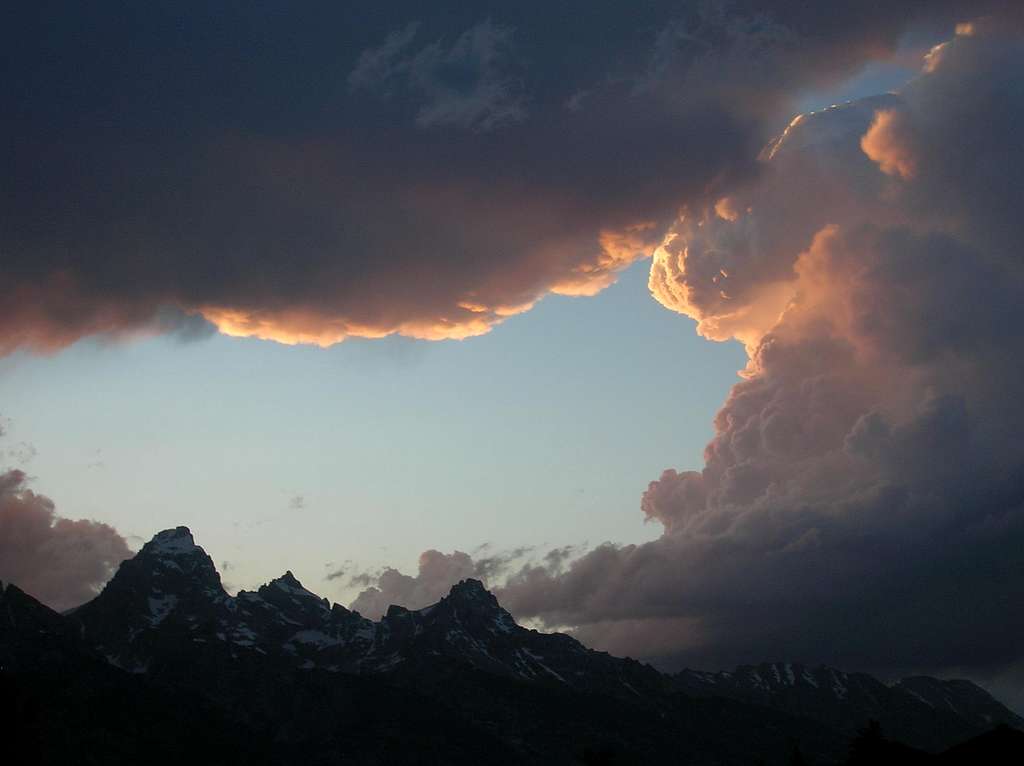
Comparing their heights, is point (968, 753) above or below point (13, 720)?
above

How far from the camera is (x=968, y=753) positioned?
192 m

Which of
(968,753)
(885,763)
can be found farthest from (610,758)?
(968,753)

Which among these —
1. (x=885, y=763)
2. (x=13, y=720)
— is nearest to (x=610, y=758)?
(x=885, y=763)

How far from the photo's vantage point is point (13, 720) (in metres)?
193

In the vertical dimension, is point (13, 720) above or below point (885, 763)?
below

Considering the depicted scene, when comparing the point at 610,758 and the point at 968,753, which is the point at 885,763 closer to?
the point at 968,753

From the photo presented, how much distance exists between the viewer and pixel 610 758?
190875mm

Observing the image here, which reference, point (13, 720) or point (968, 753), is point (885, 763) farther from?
point (13, 720)

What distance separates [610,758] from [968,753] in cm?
6016

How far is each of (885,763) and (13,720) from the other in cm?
14702

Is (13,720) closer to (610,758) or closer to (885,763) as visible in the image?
(610,758)

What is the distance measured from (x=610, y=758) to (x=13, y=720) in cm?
10095

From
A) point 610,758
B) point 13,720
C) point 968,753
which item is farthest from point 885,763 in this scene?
point 13,720
